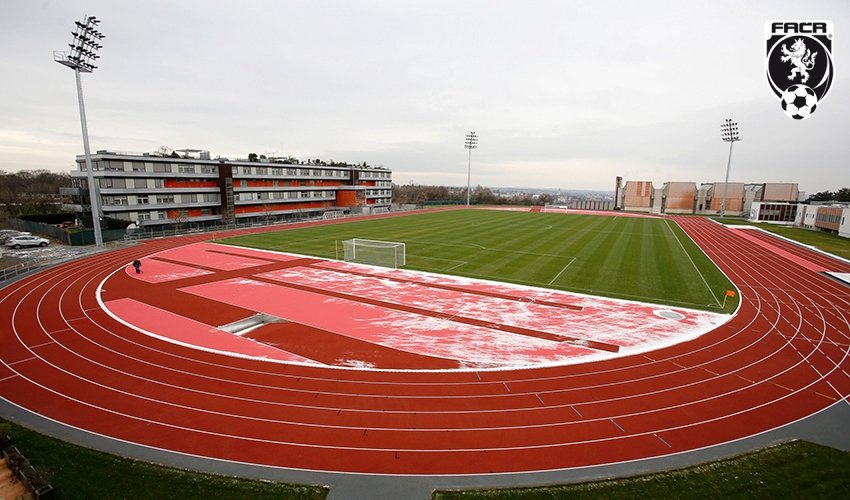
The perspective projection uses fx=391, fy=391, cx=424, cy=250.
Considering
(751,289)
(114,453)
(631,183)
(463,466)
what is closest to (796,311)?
(751,289)

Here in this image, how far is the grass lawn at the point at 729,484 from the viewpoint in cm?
806

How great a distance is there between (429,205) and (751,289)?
75.5 m

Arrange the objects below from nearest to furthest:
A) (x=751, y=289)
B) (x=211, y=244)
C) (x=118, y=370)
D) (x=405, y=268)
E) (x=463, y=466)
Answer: (x=463, y=466)
(x=118, y=370)
(x=751, y=289)
(x=405, y=268)
(x=211, y=244)

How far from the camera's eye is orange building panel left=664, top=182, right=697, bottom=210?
268ft

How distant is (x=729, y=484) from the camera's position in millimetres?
8312

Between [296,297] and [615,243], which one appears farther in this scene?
[615,243]

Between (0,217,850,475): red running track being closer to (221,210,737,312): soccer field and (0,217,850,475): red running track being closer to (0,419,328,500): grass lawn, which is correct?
(0,419,328,500): grass lawn

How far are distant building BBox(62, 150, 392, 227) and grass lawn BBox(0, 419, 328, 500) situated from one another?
4429 cm

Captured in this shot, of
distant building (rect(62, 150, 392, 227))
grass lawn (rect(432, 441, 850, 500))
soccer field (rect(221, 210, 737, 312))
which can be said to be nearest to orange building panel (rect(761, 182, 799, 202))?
soccer field (rect(221, 210, 737, 312))

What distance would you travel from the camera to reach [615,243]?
38.9 metres

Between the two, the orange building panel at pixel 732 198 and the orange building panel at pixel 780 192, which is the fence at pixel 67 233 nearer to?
the orange building panel at pixel 732 198

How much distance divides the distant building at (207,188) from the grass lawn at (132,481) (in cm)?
4429

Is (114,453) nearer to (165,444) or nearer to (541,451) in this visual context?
(165,444)

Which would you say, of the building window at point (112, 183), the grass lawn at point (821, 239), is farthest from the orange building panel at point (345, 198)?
the grass lawn at point (821, 239)
